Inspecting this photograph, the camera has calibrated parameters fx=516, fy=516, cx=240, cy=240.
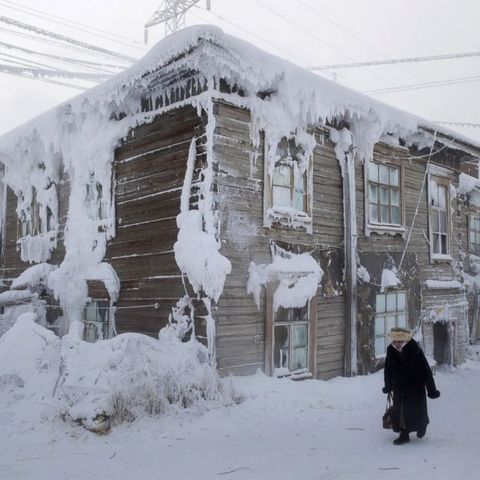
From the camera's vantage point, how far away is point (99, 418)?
247 inches

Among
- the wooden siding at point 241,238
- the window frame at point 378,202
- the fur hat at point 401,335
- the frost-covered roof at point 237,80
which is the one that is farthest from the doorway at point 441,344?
the fur hat at point 401,335

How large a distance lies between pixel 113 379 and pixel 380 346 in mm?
6853

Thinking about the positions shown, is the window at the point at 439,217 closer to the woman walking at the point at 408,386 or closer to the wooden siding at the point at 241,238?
the wooden siding at the point at 241,238

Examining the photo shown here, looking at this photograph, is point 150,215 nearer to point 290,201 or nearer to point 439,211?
point 290,201

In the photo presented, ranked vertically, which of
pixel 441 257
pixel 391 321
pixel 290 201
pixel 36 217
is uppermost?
pixel 36 217

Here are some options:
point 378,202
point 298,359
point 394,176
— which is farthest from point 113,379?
point 394,176

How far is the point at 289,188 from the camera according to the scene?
9945mm

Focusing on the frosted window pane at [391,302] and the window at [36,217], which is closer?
the frosted window pane at [391,302]

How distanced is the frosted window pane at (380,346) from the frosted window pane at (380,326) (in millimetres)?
124

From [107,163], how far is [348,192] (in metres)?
5.05

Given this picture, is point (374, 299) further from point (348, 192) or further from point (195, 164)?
point (195, 164)

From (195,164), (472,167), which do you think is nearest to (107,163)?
(195,164)

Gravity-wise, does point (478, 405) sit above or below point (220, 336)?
below

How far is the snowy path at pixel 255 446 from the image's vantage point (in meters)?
5.08
